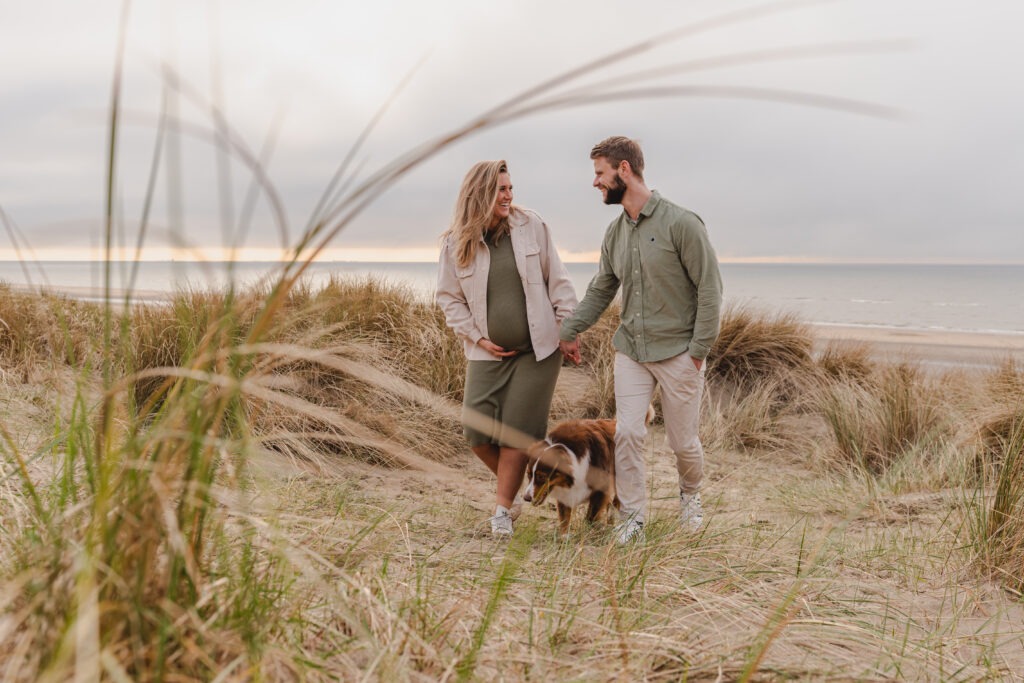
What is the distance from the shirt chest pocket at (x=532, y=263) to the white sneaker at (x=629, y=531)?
1481 millimetres

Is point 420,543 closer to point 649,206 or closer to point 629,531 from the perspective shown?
point 629,531

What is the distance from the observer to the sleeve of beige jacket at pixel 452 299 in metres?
4.65

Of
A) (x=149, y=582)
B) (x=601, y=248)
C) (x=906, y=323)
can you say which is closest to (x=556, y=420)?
(x=601, y=248)

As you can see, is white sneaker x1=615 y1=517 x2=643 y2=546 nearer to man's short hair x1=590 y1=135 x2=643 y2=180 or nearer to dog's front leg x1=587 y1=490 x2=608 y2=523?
dog's front leg x1=587 y1=490 x2=608 y2=523

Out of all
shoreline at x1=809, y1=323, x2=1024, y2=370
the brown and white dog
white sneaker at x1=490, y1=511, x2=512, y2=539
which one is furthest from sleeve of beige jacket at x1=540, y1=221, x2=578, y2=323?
shoreline at x1=809, y1=323, x2=1024, y2=370

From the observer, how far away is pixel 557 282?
4.64 m

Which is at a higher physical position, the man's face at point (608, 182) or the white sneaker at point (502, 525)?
the man's face at point (608, 182)

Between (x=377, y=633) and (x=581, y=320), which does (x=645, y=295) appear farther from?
(x=377, y=633)

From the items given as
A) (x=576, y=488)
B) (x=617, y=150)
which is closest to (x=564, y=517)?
(x=576, y=488)

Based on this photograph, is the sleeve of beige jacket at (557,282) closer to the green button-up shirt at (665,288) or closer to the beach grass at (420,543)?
the green button-up shirt at (665,288)

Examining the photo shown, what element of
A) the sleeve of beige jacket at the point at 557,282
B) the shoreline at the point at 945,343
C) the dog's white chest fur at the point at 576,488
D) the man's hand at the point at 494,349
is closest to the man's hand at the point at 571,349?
the sleeve of beige jacket at the point at 557,282

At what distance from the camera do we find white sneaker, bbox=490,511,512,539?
4379mm

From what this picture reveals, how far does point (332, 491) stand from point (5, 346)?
4598mm

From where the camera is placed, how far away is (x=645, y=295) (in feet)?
14.9
